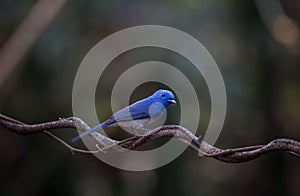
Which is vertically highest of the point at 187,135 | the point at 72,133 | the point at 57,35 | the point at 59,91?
the point at 57,35

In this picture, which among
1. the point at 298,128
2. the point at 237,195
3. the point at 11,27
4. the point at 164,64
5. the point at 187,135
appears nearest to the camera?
the point at 187,135

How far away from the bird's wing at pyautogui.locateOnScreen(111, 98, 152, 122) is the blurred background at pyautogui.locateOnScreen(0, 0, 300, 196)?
3.79m

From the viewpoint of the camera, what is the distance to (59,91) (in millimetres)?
7727

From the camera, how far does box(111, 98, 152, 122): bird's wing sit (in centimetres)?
304

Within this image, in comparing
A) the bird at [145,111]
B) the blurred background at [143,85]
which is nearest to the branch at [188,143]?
the bird at [145,111]

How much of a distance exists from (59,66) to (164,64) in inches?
48.5

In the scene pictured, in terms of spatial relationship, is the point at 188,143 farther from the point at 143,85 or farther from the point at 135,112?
the point at 143,85

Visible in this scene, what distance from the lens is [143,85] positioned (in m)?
7.11

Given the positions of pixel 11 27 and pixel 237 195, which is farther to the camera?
pixel 237 195

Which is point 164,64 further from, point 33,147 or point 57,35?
point 33,147

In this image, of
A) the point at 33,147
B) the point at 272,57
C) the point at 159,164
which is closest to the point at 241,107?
the point at 272,57

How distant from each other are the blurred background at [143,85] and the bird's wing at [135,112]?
3.79 m

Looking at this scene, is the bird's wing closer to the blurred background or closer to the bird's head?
the bird's head

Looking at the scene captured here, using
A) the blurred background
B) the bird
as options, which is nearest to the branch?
the bird
